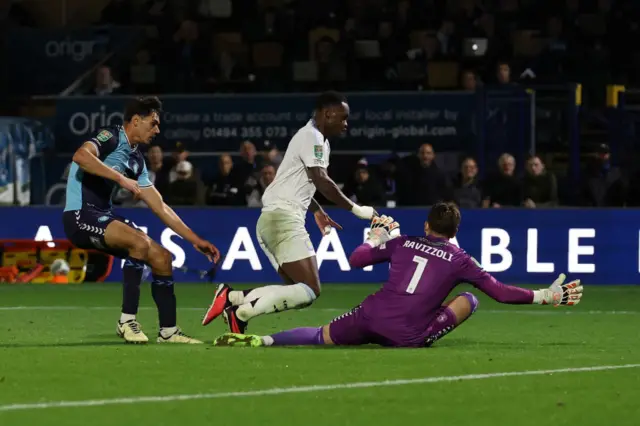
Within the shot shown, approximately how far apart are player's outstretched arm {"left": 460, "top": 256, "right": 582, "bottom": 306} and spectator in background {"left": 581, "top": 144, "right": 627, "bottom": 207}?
10706mm

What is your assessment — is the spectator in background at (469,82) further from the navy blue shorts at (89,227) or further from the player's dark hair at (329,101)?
the navy blue shorts at (89,227)

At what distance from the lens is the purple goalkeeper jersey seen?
11.1m

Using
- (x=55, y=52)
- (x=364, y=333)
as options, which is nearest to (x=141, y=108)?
→ (x=364, y=333)

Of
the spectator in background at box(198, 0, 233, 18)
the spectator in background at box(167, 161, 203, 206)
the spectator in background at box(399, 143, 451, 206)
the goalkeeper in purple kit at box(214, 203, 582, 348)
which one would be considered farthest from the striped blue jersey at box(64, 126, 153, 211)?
the spectator in background at box(198, 0, 233, 18)

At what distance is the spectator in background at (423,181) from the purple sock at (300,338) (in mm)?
9982

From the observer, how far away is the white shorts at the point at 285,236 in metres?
12.0

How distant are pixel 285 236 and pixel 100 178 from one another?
5.23ft

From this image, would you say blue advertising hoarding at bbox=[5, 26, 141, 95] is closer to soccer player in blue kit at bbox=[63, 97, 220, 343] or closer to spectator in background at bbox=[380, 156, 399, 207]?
spectator in background at bbox=[380, 156, 399, 207]

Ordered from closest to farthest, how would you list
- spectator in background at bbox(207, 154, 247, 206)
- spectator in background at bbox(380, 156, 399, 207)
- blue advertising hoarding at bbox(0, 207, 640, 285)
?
blue advertising hoarding at bbox(0, 207, 640, 285) → spectator in background at bbox(380, 156, 399, 207) → spectator in background at bbox(207, 154, 247, 206)

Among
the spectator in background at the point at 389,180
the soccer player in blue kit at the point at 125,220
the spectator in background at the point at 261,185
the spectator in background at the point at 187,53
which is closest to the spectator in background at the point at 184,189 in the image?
the spectator in background at the point at 261,185

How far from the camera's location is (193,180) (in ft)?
72.4

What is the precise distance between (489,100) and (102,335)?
36.3ft

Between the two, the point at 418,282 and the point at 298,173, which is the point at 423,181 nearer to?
the point at 298,173

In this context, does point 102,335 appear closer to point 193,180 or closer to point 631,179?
point 193,180
